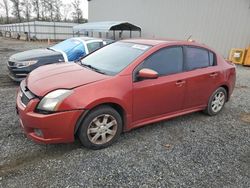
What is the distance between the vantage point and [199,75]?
411 centimetres

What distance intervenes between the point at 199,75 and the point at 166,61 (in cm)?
77

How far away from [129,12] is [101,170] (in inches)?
800

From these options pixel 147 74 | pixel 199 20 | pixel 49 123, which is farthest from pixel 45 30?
pixel 49 123

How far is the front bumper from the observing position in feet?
9.18

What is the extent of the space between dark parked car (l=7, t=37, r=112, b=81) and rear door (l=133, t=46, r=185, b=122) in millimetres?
3511

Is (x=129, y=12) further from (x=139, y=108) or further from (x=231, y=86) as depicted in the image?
(x=139, y=108)

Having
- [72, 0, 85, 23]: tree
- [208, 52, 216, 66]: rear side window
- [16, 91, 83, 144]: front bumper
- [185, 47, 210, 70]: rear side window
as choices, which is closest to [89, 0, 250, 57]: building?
[208, 52, 216, 66]: rear side window

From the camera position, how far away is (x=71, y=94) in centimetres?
289

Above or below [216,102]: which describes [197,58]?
above

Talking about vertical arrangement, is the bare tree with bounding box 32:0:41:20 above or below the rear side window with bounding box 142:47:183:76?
above

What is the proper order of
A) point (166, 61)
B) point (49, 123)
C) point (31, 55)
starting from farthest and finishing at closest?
point (31, 55) < point (166, 61) < point (49, 123)

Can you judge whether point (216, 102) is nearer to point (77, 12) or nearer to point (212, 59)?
point (212, 59)

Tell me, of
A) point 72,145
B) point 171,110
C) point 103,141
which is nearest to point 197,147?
point 171,110

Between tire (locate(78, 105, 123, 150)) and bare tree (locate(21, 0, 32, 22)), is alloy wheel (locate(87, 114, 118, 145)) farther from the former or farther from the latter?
bare tree (locate(21, 0, 32, 22))
